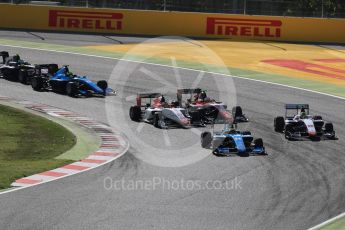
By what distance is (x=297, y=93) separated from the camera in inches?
1332

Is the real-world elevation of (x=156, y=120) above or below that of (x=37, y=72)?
below

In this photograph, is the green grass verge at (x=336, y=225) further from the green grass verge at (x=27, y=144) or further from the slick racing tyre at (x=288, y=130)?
the slick racing tyre at (x=288, y=130)

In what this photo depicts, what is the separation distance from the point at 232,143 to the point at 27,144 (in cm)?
607

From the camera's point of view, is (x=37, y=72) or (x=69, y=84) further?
(x=37, y=72)

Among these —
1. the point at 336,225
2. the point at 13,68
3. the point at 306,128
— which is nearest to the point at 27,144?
the point at 306,128

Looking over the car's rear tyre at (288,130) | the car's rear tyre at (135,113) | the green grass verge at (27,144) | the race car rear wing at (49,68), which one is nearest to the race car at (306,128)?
the car's rear tyre at (288,130)

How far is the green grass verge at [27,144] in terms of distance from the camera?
20.1 meters

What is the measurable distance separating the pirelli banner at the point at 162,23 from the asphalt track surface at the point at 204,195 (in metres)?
23.2

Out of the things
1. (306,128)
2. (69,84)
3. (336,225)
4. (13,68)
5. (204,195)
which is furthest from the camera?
(13,68)

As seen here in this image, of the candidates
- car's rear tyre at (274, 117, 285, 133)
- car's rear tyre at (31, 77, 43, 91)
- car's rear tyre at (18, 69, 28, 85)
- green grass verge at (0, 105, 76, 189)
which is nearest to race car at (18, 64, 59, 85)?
car's rear tyre at (18, 69, 28, 85)

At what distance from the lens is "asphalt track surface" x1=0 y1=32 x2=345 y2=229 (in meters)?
16.2

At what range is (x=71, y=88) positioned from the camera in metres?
30.7

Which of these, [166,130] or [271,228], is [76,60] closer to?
[166,130]

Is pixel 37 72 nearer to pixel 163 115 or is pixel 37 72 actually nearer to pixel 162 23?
pixel 163 115
